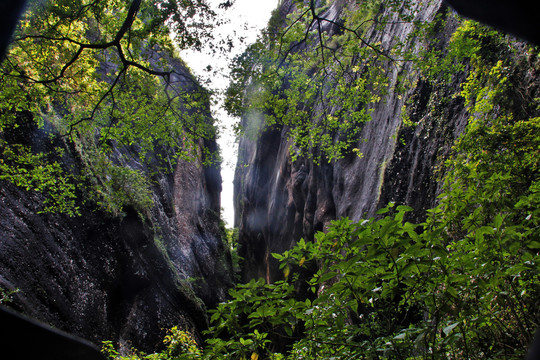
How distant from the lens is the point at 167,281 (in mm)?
11977

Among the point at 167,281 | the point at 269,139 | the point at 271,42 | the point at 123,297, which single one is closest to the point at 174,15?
the point at 271,42

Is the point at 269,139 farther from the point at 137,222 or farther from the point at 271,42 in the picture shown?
the point at 271,42

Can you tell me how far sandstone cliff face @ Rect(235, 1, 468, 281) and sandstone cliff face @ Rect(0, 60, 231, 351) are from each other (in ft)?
20.6

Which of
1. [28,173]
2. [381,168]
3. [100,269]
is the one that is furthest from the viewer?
[381,168]

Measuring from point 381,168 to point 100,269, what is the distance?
9.04 meters

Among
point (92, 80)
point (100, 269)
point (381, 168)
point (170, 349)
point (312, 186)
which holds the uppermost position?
point (312, 186)

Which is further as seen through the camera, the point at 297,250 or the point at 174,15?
the point at 174,15

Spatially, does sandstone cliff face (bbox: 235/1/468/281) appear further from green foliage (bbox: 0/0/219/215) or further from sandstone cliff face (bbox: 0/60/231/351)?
sandstone cliff face (bbox: 0/60/231/351)

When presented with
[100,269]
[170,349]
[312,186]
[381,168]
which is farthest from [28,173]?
[312,186]

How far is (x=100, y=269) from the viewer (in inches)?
339

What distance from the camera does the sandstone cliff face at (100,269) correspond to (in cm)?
614

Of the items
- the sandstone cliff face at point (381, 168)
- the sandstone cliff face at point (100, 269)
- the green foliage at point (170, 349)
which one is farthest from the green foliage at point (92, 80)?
the sandstone cliff face at point (381, 168)

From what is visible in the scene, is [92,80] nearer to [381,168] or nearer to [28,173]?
[28,173]

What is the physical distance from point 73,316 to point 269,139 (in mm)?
19272
